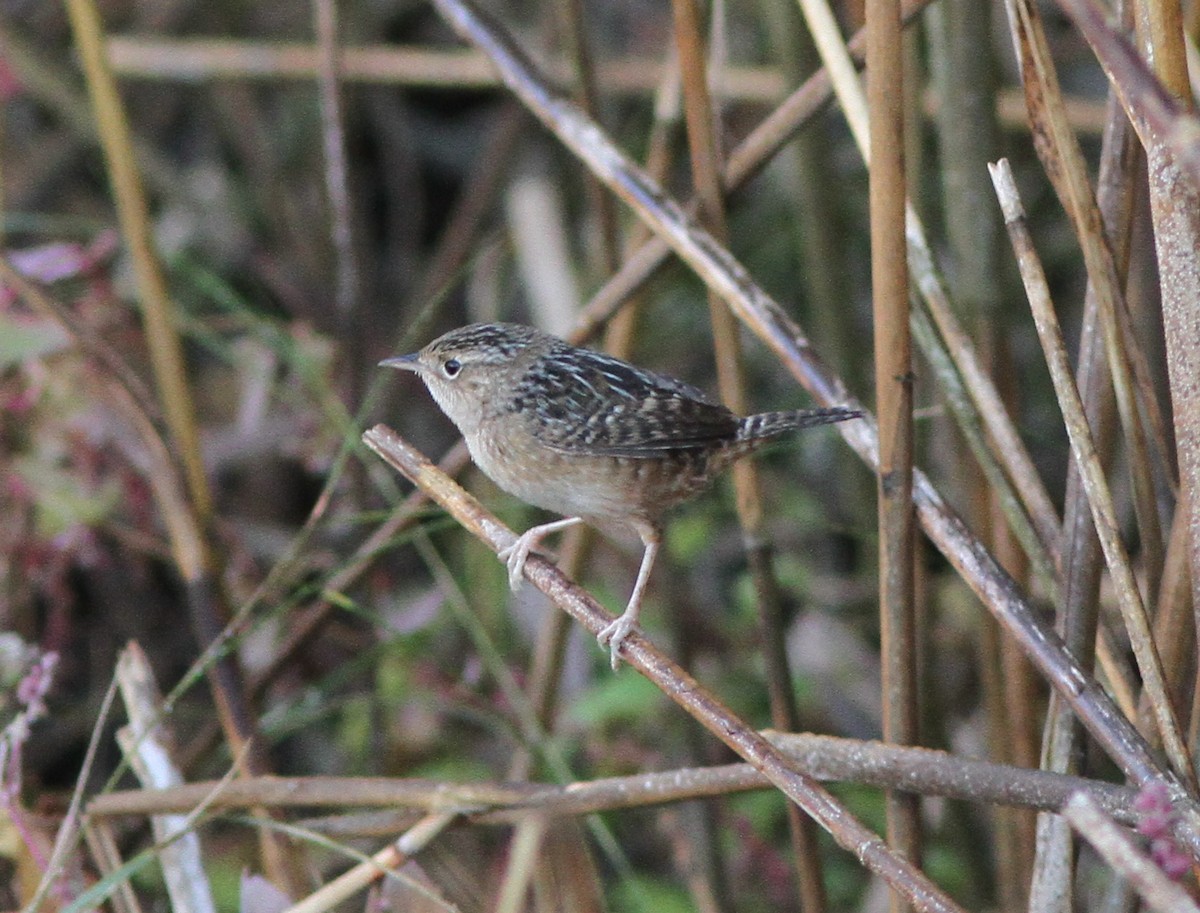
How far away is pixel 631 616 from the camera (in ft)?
8.80

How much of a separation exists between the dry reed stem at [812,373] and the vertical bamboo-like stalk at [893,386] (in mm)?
129

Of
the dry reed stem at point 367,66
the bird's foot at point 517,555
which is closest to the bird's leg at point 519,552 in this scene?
the bird's foot at point 517,555

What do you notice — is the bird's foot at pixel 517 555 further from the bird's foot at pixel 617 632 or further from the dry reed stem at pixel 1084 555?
the dry reed stem at pixel 1084 555

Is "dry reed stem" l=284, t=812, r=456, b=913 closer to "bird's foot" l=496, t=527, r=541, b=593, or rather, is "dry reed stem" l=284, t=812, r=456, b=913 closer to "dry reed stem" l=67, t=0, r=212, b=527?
"bird's foot" l=496, t=527, r=541, b=593

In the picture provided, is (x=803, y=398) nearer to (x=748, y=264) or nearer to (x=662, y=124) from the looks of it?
(x=748, y=264)

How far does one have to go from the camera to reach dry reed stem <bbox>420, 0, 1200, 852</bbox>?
6.73 ft

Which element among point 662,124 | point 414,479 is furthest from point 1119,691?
point 662,124

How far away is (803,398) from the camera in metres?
4.76

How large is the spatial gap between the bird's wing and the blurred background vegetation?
303 millimetres

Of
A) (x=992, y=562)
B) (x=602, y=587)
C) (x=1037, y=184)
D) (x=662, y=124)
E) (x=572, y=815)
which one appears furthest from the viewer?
(x=1037, y=184)

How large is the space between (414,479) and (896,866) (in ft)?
3.58

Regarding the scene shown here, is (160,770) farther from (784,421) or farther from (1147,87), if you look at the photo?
(1147,87)

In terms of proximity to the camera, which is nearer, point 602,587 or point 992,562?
point 992,562

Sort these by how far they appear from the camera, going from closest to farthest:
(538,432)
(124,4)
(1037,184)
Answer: (538,432)
(1037,184)
(124,4)
